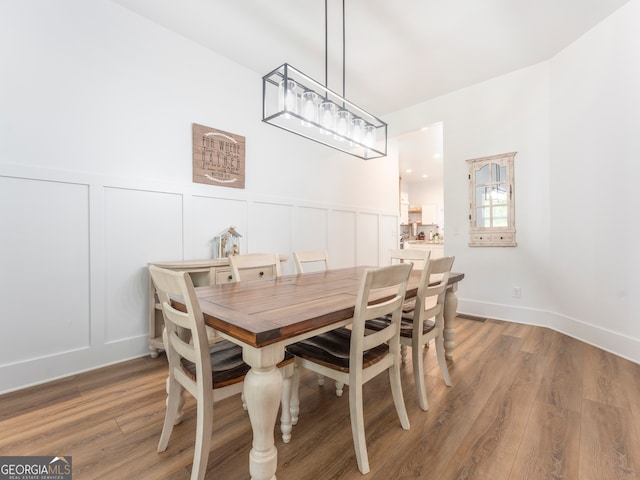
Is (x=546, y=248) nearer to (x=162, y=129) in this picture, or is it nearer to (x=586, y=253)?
(x=586, y=253)

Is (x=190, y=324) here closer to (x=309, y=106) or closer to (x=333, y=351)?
(x=333, y=351)

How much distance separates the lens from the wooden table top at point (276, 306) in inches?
39.6

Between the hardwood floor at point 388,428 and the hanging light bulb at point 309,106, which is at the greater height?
the hanging light bulb at point 309,106

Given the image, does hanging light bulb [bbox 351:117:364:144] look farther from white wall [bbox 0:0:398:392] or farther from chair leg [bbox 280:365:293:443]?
chair leg [bbox 280:365:293:443]

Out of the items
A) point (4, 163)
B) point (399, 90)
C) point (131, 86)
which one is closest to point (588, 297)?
point (399, 90)

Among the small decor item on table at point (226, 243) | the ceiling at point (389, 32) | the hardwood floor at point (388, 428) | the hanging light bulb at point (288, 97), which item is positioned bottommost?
the hardwood floor at point (388, 428)

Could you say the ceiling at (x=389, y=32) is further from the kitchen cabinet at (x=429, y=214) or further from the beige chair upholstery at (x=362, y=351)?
the kitchen cabinet at (x=429, y=214)

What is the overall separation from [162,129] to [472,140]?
3616mm

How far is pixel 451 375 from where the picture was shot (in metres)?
2.12

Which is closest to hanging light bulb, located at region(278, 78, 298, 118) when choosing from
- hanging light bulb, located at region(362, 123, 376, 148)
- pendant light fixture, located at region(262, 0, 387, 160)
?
pendant light fixture, located at region(262, 0, 387, 160)

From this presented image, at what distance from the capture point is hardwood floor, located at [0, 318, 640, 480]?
1257mm

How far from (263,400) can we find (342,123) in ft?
6.24

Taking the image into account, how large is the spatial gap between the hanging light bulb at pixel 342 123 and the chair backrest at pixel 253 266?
1.06 metres

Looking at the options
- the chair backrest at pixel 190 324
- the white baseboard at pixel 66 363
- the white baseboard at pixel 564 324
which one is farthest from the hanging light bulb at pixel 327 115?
the white baseboard at pixel 564 324
